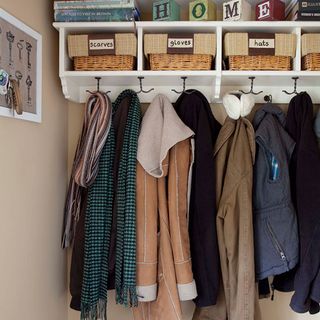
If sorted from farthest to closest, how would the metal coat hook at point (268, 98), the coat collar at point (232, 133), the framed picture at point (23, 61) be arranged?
the metal coat hook at point (268, 98) → the coat collar at point (232, 133) → the framed picture at point (23, 61)

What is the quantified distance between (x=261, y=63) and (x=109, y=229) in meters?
0.85

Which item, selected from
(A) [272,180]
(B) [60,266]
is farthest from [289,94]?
(B) [60,266]

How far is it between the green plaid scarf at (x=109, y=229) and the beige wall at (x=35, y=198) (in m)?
0.15

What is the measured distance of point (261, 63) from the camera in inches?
49.7

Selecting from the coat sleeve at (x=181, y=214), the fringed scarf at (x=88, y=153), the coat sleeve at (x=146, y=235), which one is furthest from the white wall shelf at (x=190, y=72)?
the coat sleeve at (x=146, y=235)

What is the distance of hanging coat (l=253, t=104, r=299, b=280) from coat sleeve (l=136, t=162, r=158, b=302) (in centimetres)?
39

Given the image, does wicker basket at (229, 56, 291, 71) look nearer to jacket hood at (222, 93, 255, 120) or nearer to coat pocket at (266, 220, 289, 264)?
jacket hood at (222, 93, 255, 120)

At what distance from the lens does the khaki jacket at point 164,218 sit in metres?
1.21

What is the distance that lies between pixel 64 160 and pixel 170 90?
1.80 ft

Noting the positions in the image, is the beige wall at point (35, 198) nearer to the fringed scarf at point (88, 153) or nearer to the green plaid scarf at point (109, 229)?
the fringed scarf at point (88, 153)

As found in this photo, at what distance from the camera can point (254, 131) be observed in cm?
131

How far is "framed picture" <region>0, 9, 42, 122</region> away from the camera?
0.99 metres

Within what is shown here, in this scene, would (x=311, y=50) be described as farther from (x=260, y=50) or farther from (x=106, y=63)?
(x=106, y=63)

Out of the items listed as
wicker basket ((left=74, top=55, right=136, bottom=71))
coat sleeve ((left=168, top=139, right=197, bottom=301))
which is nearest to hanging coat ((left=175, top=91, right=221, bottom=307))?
coat sleeve ((left=168, top=139, right=197, bottom=301))
